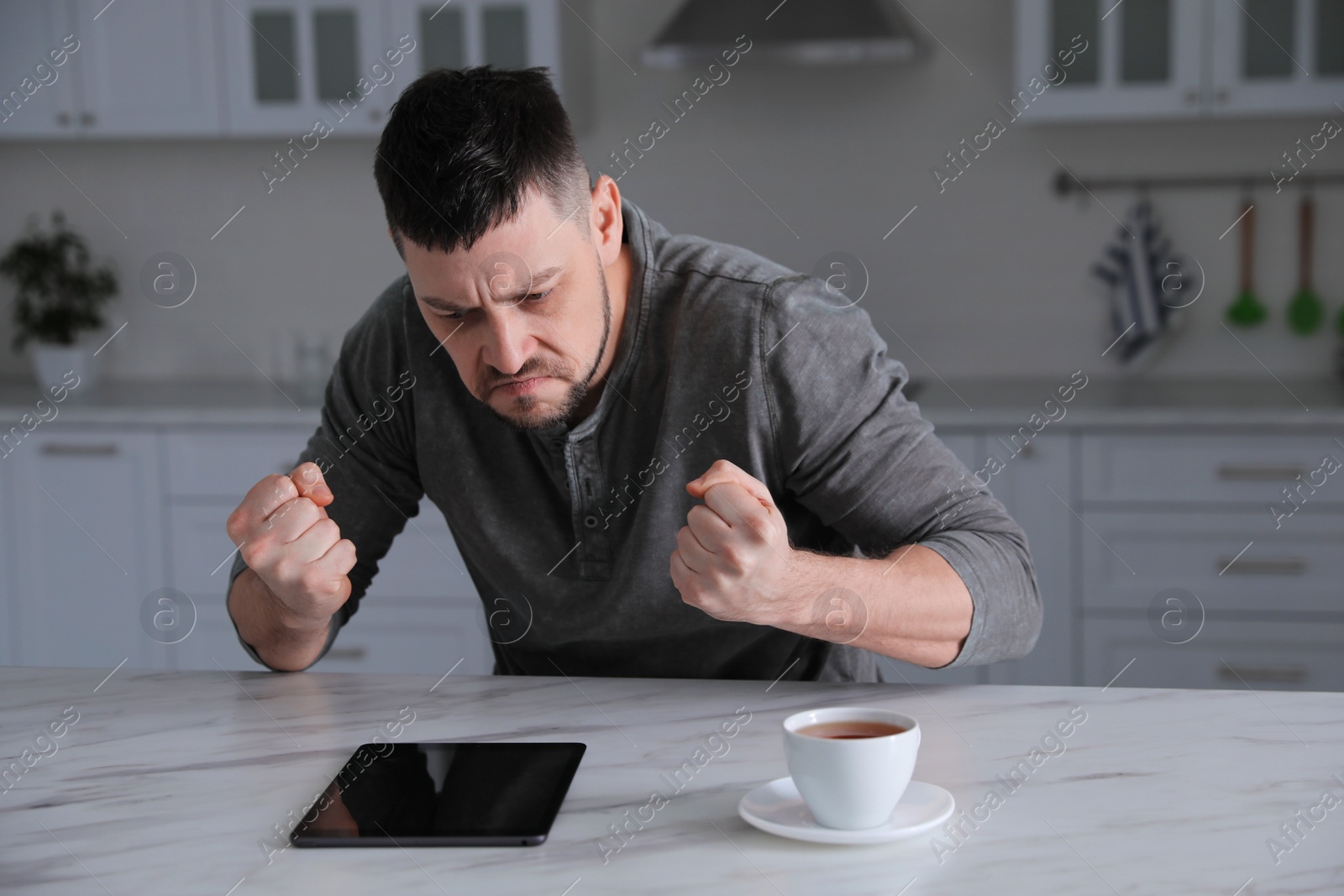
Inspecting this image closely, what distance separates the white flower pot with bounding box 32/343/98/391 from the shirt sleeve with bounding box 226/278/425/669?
2097mm

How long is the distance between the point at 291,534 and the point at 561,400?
296mm

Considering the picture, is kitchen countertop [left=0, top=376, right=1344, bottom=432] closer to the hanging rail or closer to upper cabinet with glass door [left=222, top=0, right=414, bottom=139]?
the hanging rail

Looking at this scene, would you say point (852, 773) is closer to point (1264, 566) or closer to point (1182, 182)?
point (1264, 566)

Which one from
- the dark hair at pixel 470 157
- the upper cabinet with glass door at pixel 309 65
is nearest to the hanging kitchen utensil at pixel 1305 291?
the upper cabinet with glass door at pixel 309 65

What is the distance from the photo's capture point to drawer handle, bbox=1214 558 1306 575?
2.56 metres

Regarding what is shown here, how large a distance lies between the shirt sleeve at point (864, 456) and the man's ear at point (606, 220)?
0.17 metres

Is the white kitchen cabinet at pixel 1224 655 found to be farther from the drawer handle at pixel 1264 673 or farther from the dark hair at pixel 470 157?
the dark hair at pixel 470 157

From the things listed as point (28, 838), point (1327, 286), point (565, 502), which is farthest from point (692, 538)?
point (1327, 286)

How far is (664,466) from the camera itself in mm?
1339

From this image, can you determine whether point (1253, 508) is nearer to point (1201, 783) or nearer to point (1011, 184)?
point (1011, 184)

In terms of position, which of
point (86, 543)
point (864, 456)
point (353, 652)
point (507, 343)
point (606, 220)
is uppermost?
point (606, 220)

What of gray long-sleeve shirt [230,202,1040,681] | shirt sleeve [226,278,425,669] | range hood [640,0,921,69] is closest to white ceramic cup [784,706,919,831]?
gray long-sleeve shirt [230,202,1040,681]

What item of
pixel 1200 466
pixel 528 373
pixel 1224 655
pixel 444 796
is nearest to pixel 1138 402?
Answer: pixel 1200 466

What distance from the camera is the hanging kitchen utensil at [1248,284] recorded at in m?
3.01
